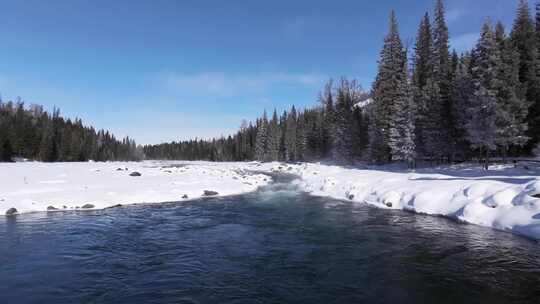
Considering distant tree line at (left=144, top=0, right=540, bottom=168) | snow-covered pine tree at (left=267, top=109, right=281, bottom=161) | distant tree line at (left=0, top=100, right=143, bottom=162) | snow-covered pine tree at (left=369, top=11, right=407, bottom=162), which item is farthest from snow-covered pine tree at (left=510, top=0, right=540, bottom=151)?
distant tree line at (left=0, top=100, right=143, bottom=162)

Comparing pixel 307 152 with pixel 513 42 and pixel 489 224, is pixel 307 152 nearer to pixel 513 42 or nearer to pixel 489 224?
pixel 513 42

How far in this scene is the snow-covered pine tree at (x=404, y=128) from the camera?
4284 cm

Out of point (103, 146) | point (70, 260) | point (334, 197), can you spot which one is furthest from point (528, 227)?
point (103, 146)

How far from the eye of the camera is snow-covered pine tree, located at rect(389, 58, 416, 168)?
42.8 metres

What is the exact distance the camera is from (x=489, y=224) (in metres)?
15.5

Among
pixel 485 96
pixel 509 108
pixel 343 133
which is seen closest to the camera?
pixel 509 108

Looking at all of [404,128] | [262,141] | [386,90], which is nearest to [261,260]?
[404,128]

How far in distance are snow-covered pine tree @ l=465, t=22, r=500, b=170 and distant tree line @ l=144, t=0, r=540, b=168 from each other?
0.29 feet

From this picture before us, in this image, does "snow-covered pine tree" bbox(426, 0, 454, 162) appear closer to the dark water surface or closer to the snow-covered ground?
the snow-covered ground

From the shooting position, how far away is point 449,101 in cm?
4228

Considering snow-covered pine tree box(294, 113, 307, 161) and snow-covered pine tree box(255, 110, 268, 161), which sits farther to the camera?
snow-covered pine tree box(255, 110, 268, 161)

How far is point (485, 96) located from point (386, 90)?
23035mm

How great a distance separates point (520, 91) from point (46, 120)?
125515 millimetres

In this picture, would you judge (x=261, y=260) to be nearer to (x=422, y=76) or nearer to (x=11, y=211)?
(x=11, y=211)
